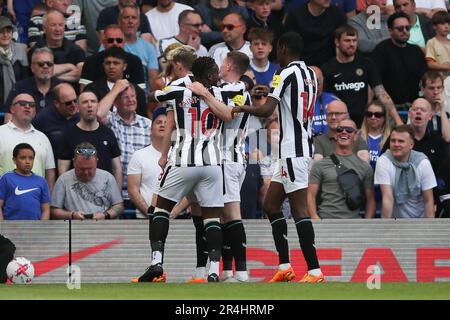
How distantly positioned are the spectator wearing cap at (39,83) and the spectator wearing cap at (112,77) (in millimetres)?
540

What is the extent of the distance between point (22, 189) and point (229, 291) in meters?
4.76

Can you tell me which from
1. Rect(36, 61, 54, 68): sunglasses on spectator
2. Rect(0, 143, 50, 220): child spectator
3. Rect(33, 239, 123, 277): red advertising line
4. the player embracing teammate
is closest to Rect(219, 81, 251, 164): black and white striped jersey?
the player embracing teammate

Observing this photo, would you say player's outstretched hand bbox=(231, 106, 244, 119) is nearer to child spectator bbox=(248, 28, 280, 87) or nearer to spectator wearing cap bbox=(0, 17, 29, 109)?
child spectator bbox=(248, 28, 280, 87)

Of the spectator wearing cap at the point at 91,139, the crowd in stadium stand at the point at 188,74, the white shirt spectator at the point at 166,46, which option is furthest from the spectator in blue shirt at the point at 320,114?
the spectator wearing cap at the point at 91,139

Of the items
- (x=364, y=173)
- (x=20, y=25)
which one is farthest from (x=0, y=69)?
(x=364, y=173)

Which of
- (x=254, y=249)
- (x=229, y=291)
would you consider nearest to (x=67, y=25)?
(x=254, y=249)

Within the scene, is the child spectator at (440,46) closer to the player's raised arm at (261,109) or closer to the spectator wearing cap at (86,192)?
the spectator wearing cap at (86,192)

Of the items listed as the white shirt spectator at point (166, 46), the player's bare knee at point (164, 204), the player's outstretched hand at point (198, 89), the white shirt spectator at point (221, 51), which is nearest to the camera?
the player's outstretched hand at point (198, 89)

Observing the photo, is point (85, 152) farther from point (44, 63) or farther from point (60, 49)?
point (60, 49)

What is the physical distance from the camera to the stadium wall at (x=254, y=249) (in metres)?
15.2

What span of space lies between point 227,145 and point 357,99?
4.86 m

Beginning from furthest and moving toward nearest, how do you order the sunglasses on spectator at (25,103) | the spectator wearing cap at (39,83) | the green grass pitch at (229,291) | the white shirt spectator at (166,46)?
the white shirt spectator at (166,46), the spectator wearing cap at (39,83), the sunglasses on spectator at (25,103), the green grass pitch at (229,291)

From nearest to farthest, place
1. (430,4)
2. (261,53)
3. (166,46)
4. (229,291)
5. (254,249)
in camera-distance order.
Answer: (229,291)
(254,249)
(261,53)
(166,46)
(430,4)

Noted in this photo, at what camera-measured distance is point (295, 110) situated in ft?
42.1
